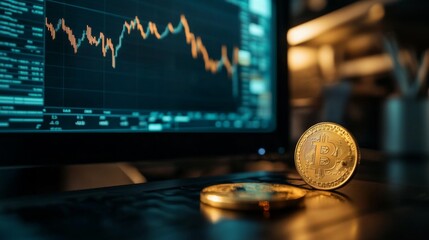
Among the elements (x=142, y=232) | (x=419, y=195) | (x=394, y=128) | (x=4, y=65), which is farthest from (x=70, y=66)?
(x=394, y=128)

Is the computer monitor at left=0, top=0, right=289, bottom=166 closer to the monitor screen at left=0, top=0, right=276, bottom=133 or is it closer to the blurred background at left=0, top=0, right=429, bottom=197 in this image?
the monitor screen at left=0, top=0, right=276, bottom=133

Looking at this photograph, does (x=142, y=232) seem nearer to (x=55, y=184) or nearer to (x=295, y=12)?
(x=55, y=184)

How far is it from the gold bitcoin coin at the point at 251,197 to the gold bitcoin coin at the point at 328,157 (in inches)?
2.4

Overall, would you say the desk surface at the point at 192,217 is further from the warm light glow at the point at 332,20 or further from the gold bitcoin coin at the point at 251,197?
the warm light glow at the point at 332,20

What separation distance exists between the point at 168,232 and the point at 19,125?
7.6 inches

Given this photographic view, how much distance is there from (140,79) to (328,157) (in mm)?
222

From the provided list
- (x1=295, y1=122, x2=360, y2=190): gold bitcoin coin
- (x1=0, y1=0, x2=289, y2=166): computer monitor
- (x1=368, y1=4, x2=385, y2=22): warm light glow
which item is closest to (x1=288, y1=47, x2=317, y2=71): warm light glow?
(x1=368, y1=4, x2=385, y2=22): warm light glow

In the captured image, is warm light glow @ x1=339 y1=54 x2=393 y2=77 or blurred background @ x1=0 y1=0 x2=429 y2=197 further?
warm light glow @ x1=339 y1=54 x2=393 y2=77

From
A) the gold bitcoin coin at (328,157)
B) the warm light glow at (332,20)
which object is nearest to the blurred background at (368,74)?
the warm light glow at (332,20)

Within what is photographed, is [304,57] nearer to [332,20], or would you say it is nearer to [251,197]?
[332,20]

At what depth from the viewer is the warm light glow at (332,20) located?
1053 mm

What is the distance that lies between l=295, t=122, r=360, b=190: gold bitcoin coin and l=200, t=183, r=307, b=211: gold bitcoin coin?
0.06m

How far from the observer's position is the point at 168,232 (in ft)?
0.69

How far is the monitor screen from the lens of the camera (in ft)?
1.06
